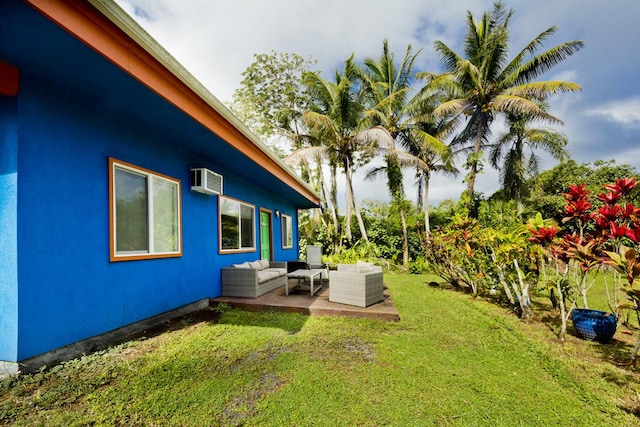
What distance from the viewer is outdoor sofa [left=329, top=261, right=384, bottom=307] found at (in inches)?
216

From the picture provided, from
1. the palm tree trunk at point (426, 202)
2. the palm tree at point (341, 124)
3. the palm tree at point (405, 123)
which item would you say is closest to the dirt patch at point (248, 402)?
the palm tree at point (341, 124)

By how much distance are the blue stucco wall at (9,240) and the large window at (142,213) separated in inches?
41.4

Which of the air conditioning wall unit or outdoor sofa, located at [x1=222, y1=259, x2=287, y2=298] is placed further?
outdoor sofa, located at [x1=222, y1=259, x2=287, y2=298]

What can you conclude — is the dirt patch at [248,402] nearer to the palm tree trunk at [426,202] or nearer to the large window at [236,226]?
the large window at [236,226]

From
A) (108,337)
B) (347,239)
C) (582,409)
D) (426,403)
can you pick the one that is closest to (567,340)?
(582,409)

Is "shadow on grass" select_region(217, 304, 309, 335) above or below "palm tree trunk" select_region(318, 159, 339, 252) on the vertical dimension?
below

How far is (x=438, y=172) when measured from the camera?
55.3ft

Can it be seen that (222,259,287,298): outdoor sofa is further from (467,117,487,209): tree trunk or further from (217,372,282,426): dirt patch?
(467,117,487,209): tree trunk

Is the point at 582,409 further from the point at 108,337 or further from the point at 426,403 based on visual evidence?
the point at 108,337

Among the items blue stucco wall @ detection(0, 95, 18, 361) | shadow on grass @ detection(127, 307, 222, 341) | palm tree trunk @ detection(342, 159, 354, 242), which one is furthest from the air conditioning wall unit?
palm tree trunk @ detection(342, 159, 354, 242)

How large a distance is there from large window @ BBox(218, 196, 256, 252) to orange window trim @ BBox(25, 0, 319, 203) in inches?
98.0

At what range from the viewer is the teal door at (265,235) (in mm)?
9680

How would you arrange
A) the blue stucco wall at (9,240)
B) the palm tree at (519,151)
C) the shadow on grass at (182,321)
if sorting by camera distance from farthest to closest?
the palm tree at (519,151), the shadow on grass at (182,321), the blue stucco wall at (9,240)

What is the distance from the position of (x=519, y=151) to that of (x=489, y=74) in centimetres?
462
